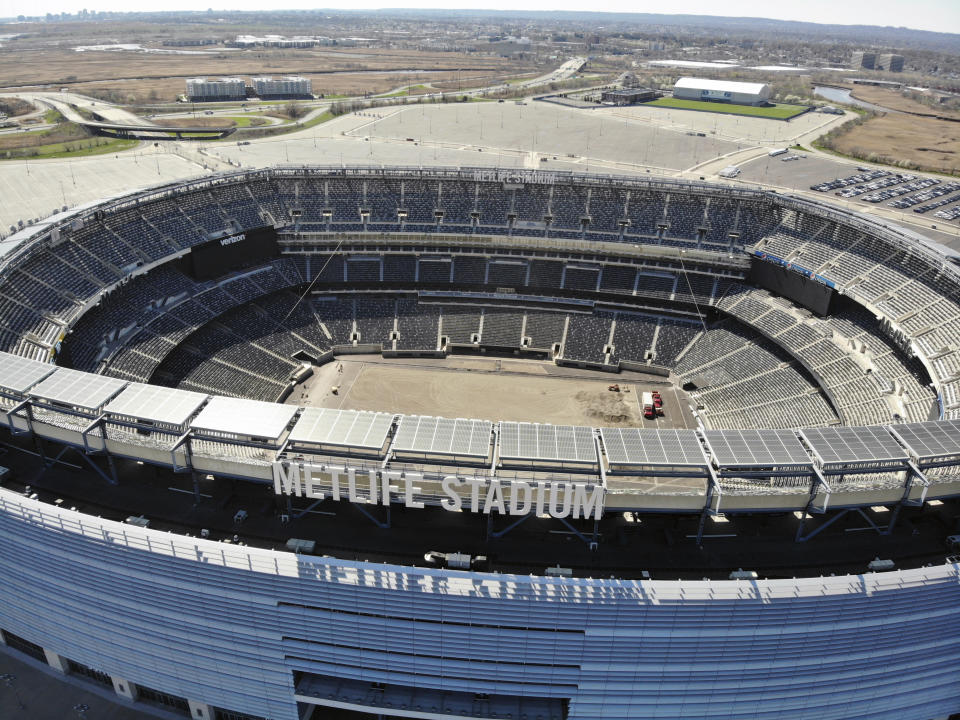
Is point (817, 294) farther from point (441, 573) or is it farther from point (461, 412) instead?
point (441, 573)

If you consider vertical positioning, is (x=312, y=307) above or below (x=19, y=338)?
below

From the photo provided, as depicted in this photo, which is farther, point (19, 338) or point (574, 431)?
point (19, 338)

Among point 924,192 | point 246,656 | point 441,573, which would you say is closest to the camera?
point 441,573

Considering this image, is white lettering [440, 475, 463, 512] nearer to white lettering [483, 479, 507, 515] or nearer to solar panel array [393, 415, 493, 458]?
white lettering [483, 479, 507, 515]

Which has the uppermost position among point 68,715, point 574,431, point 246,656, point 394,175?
point 394,175

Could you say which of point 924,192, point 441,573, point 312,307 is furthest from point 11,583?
point 924,192

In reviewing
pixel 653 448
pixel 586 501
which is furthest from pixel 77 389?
pixel 653 448

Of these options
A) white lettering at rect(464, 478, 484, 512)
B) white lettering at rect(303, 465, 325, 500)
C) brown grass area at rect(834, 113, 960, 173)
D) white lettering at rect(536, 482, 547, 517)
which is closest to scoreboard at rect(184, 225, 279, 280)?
white lettering at rect(303, 465, 325, 500)
